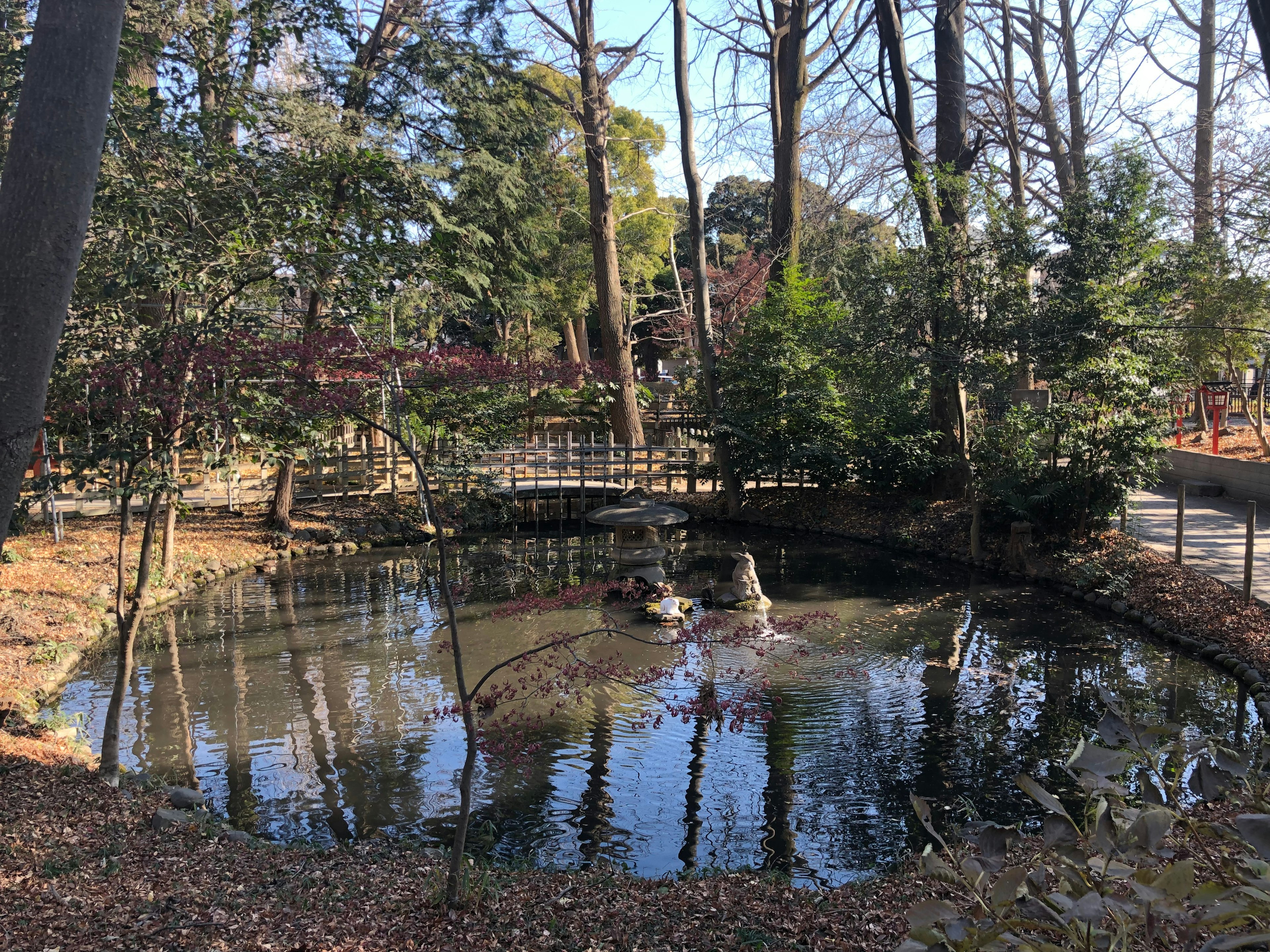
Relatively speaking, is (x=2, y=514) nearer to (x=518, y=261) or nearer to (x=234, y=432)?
(x=234, y=432)

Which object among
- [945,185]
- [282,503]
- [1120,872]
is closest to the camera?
[1120,872]

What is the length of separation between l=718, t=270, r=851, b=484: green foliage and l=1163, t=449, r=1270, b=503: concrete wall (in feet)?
17.8

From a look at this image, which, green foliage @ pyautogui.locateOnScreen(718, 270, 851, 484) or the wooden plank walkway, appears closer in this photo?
the wooden plank walkway

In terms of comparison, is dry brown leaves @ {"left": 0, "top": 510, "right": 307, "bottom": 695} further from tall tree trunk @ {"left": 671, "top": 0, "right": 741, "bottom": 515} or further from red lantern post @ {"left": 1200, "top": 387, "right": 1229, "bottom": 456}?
red lantern post @ {"left": 1200, "top": 387, "right": 1229, "bottom": 456}

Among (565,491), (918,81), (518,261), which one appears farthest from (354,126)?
(918,81)

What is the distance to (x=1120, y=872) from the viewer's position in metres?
1.80

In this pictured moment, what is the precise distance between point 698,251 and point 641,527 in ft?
18.0

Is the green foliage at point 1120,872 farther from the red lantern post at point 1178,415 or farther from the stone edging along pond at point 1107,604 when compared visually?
the red lantern post at point 1178,415

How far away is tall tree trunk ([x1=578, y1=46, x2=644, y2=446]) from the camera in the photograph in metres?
Result: 16.8

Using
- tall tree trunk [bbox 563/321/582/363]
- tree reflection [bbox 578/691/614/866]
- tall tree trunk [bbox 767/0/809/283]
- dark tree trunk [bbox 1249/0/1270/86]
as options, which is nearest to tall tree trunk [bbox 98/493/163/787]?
tree reflection [bbox 578/691/614/866]

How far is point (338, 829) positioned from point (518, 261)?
565 inches

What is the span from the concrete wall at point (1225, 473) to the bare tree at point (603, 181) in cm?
977

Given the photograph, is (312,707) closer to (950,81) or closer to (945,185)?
(945,185)

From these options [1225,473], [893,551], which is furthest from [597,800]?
[1225,473]
